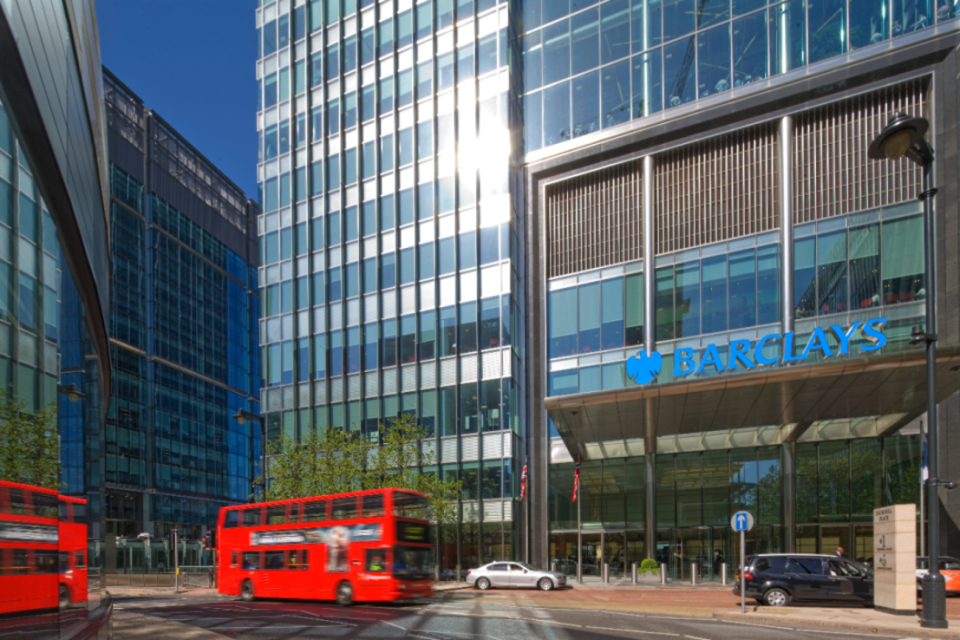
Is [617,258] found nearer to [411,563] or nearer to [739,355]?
[739,355]

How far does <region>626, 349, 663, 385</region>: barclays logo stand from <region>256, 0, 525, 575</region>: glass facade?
9554mm

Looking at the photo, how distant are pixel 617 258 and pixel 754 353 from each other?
1079 centimetres

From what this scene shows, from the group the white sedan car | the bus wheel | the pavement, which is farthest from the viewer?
the white sedan car

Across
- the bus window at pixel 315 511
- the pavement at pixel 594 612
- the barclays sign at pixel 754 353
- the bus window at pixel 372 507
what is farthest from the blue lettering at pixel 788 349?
the bus window at pixel 315 511

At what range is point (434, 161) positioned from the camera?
1738 inches

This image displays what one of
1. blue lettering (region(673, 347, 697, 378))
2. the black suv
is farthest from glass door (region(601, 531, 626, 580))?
the black suv

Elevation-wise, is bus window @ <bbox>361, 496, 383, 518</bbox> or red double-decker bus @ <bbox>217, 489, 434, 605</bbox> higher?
bus window @ <bbox>361, 496, 383, 518</bbox>

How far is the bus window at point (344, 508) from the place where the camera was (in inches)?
963

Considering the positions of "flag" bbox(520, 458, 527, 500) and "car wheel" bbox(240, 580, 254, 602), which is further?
"flag" bbox(520, 458, 527, 500)

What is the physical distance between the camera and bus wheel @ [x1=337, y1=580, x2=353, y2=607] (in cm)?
2441

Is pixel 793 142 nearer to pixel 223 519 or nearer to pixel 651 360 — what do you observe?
pixel 651 360

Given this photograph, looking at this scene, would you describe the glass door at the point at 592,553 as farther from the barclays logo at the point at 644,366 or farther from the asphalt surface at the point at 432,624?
the asphalt surface at the point at 432,624

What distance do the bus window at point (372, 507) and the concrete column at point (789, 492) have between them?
20831 mm

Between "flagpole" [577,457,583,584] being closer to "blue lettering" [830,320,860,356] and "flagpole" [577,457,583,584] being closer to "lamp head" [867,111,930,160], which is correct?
"blue lettering" [830,320,860,356]
